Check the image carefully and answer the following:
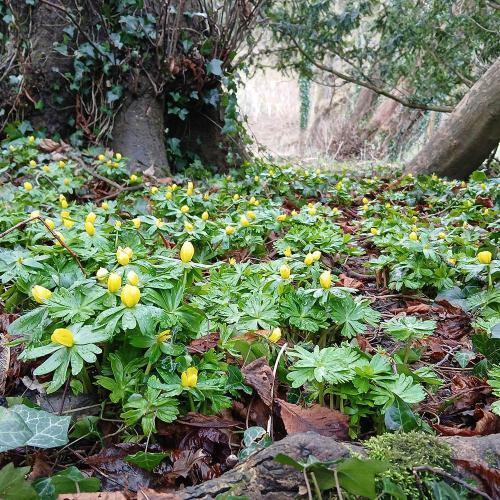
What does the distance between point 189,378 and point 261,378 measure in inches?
9.9

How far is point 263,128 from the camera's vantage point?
1734 centimetres

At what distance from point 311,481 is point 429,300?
1.41 m

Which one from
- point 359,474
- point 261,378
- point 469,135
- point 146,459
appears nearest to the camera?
point 359,474

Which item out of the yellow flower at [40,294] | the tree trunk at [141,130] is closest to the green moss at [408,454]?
the yellow flower at [40,294]

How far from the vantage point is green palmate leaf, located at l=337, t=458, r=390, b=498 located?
0.77 metres

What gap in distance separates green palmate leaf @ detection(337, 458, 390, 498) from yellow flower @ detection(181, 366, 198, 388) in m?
0.42

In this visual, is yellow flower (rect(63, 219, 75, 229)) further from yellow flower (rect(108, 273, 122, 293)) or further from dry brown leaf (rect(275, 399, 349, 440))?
dry brown leaf (rect(275, 399, 349, 440))

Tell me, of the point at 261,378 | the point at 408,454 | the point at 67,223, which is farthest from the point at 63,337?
the point at 67,223

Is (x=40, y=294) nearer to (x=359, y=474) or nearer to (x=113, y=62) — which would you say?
(x=359, y=474)

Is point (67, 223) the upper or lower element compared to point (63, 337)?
lower

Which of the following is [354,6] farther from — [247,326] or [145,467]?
[145,467]

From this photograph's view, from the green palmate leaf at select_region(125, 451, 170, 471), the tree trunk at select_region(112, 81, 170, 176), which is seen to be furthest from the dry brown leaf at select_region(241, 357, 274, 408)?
the tree trunk at select_region(112, 81, 170, 176)

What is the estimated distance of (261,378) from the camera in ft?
4.14

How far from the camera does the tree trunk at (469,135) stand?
14.5ft
